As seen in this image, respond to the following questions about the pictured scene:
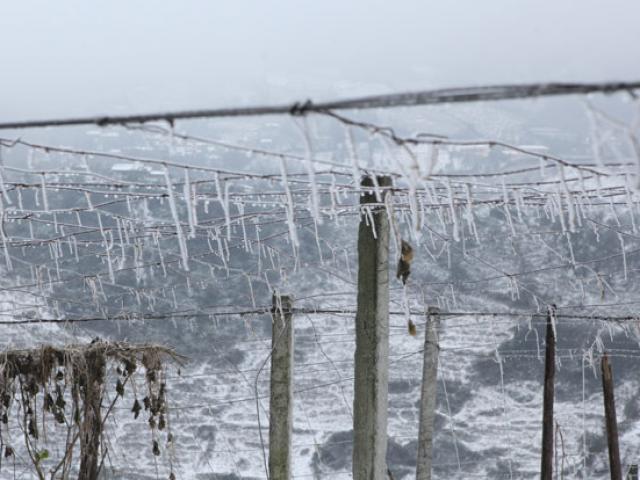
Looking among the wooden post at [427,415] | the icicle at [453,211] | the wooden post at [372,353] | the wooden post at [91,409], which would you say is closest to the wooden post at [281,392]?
the wooden post at [91,409]

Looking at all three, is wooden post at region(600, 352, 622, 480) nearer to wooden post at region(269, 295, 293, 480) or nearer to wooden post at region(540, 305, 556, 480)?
wooden post at region(540, 305, 556, 480)

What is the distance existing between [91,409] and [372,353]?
85.7 inches

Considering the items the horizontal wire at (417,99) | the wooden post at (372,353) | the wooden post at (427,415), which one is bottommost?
the wooden post at (427,415)

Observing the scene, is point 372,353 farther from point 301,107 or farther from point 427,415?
point 427,415

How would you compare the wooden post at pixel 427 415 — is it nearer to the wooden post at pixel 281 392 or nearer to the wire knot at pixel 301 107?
the wooden post at pixel 281 392

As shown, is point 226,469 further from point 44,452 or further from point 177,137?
point 177,137

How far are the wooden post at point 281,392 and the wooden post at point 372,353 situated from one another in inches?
94.3

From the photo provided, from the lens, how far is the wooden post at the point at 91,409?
5.76 metres

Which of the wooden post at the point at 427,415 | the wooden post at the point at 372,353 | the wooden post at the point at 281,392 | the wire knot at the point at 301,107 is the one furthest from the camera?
the wooden post at the point at 427,415

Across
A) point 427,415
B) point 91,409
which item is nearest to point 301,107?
point 91,409

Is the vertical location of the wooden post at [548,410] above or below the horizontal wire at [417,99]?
below

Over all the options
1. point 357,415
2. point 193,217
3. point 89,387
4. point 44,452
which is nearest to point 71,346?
point 89,387

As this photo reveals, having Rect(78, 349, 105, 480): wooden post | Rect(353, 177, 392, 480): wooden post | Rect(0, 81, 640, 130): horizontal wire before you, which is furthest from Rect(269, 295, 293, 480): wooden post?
Rect(0, 81, 640, 130): horizontal wire

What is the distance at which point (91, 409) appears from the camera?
577 cm
